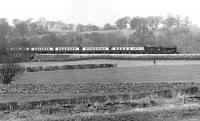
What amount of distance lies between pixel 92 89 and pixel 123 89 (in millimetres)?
2932

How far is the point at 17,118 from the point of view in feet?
77.2

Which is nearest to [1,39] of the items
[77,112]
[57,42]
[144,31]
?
[57,42]

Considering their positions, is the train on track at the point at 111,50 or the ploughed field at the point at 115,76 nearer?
the ploughed field at the point at 115,76

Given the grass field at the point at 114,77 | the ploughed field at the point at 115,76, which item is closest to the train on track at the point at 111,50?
the ploughed field at the point at 115,76

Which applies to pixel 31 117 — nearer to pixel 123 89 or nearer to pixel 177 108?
pixel 177 108

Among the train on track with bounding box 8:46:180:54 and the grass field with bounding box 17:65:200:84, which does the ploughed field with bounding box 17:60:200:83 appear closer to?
the grass field with bounding box 17:65:200:84

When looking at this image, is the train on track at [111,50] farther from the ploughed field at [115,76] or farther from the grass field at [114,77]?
the grass field at [114,77]

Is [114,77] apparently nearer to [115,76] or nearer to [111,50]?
[115,76]

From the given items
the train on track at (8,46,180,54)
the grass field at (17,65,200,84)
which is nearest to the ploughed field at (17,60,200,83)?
the grass field at (17,65,200,84)

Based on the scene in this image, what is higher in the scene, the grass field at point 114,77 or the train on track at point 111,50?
the train on track at point 111,50

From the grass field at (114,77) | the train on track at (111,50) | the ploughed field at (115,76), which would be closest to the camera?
the grass field at (114,77)

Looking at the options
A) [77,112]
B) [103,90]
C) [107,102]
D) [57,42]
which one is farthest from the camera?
[57,42]

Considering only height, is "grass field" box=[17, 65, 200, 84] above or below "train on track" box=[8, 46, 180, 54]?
below

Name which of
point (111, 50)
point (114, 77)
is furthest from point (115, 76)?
point (111, 50)
